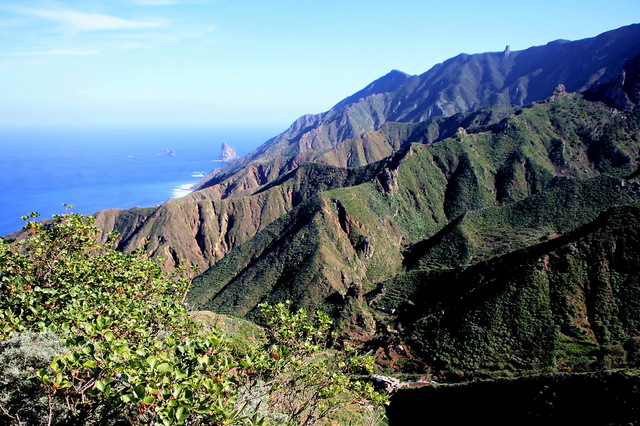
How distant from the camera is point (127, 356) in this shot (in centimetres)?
762

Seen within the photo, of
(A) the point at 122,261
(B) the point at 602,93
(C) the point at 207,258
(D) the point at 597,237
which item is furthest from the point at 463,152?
(A) the point at 122,261

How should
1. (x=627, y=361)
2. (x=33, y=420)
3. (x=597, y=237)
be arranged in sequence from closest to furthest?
(x=33, y=420) < (x=627, y=361) < (x=597, y=237)

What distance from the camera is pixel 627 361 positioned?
43.5 metres

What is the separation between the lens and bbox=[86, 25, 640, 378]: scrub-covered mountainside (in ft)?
174

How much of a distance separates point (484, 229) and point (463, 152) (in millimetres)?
54857

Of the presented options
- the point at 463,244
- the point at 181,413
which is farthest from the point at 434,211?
the point at 181,413

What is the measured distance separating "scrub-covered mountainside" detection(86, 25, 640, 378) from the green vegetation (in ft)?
19.9

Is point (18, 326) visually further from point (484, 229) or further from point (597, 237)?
point (484, 229)

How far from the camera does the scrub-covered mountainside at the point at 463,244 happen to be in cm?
5309

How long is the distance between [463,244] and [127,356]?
101 metres

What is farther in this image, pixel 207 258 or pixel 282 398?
pixel 207 258

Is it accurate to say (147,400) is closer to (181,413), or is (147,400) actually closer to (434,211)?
(181,413)

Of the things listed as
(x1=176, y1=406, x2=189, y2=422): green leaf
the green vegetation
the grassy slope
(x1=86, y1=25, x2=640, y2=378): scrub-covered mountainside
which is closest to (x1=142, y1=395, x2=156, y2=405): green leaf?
the green vegetation

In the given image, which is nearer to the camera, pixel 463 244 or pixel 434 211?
pixel 463 244
